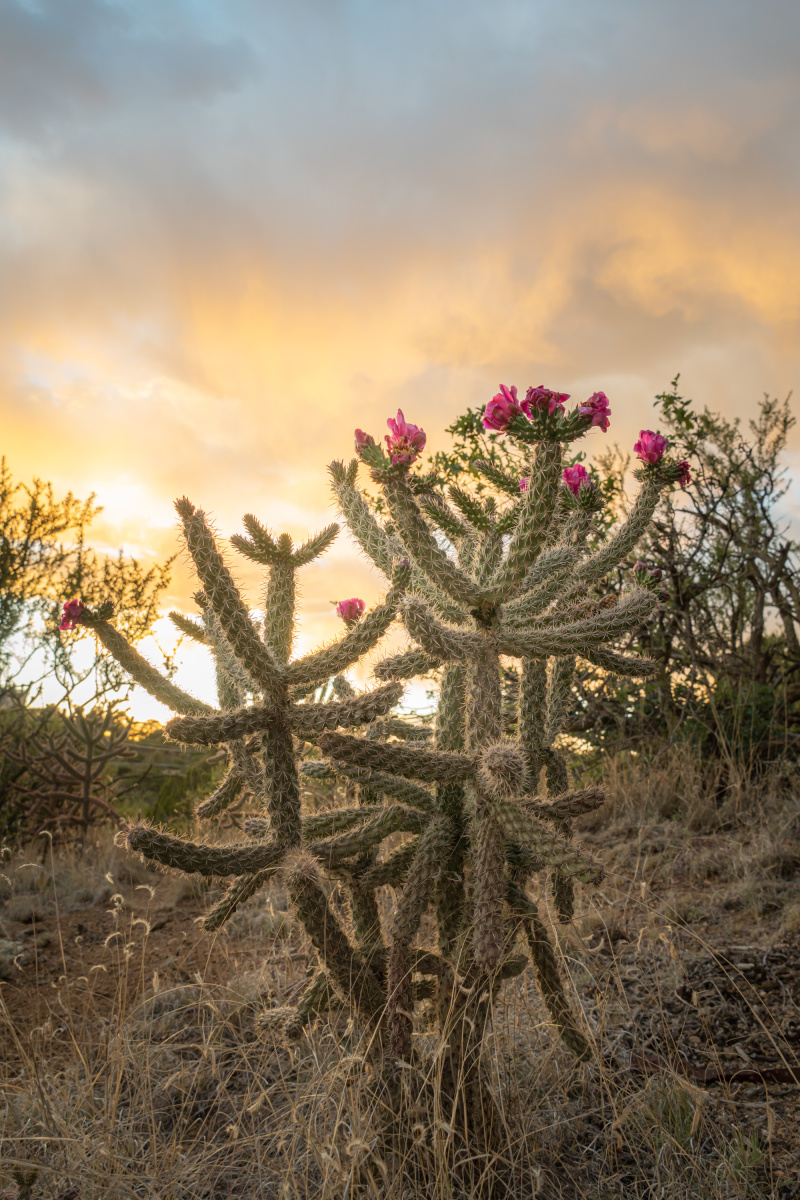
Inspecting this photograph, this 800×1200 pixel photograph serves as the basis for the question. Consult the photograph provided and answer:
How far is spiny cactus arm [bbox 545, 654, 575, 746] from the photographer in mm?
2844

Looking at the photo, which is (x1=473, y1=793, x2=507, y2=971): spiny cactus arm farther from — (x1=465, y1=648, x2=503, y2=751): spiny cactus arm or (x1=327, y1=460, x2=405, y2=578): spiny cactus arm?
(x1=327, y1=460, x2=405, y2=578): spiny cactus arm

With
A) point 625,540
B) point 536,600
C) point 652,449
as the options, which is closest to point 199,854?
point 536,600

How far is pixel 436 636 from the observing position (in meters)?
2.02

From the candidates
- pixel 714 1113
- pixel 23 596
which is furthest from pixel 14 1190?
pixel 23 596

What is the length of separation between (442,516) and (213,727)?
3.72ft

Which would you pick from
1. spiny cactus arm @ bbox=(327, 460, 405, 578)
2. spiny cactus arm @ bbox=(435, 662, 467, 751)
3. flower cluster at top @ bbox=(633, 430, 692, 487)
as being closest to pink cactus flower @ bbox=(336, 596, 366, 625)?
spiny cactus arm @ bbox=(327, 460, 405, 578)

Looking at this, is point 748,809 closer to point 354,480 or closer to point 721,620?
point 721,620

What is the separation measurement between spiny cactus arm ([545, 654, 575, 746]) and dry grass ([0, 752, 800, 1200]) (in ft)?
2.28

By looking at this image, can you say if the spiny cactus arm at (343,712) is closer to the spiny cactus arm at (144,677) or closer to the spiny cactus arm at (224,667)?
the spiny cactus arm at (224,667)

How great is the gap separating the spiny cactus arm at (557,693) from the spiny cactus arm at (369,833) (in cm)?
79

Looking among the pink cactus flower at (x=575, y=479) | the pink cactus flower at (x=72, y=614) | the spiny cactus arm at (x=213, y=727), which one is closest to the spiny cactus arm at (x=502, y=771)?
the spiny cactus arm at (x=213, y=727)

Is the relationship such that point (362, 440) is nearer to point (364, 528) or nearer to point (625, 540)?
point (364, 528)

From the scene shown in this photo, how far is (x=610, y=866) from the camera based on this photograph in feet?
15.3

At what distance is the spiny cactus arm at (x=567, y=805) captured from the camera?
6.25 feet
